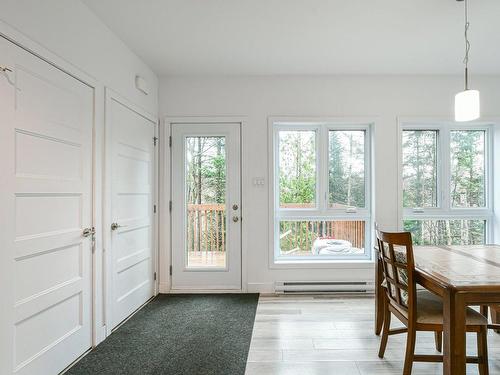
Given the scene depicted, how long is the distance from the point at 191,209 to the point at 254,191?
80 cm

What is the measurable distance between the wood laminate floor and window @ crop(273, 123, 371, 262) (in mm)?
737

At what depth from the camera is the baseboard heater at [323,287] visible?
3689mm

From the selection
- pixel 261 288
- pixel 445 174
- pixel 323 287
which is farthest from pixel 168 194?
pixel 445 174

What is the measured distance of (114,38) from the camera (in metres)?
2.80

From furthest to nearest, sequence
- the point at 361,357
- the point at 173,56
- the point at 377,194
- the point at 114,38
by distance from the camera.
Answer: the point at 377,194 < the point at 173,56 < the point at 114,38 < the point at 361,357

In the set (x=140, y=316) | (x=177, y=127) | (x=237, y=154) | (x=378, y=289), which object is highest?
(x=177, y=127)

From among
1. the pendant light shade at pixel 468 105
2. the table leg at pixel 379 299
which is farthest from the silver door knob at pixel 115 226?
the pendant light shade at pixel 468 105

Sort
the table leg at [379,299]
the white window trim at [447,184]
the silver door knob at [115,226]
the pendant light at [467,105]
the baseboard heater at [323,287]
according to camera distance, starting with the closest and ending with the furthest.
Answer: the pendant light at [467,105] → the table leg at [379,299] → the silver door knob at [115,226] → the baseboard heater at [323,287] → the white window trim at [447,184]

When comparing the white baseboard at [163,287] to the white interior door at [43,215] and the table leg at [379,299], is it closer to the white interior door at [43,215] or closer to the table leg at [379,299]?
the white interior door at [43,215]

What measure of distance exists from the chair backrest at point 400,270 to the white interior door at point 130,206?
7.31ft

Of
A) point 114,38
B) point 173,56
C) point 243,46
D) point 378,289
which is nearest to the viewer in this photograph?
point 378,289

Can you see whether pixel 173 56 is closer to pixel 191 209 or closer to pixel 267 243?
pixel 191 209

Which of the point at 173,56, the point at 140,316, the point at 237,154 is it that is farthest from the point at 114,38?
the point at 140,316

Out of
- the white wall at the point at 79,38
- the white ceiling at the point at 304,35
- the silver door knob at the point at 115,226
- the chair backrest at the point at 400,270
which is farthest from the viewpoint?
the silver door knob at the point at 115,226
